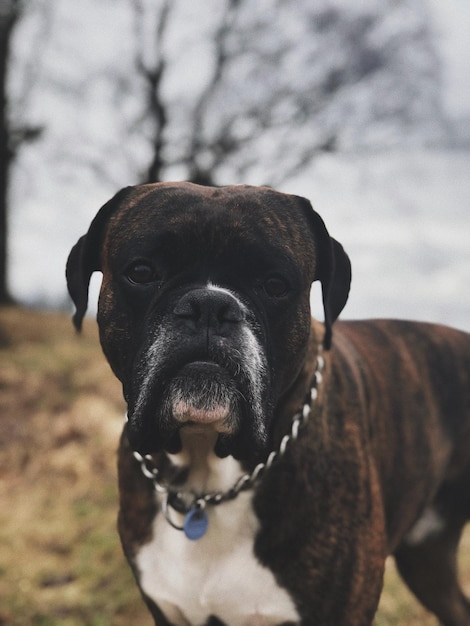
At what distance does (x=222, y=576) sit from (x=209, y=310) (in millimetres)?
894

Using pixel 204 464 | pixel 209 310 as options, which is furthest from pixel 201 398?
pixel 204 464

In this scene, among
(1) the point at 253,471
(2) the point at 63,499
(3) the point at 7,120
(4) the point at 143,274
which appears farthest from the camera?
(3) the point at 7,120

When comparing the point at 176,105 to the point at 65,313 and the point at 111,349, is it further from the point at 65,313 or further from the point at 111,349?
the point at 111,349

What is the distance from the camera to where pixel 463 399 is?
3.26 m

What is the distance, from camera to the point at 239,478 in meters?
2.34

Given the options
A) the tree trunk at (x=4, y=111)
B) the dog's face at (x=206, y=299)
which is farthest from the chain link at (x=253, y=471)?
the tree trunk at (x=4, y=111)

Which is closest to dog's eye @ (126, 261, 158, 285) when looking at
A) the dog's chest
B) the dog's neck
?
the dog's neck

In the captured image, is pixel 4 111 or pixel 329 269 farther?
pixel 4 111

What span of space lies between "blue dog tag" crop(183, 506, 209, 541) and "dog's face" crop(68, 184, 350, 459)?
0.29 m

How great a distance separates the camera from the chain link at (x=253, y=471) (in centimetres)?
229

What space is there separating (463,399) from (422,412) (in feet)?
0.99

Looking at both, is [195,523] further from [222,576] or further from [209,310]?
[209,310]

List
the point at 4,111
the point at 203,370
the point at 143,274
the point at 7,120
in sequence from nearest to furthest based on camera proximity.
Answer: the point at 203,370 → the point at 143,274 → the point at 7,120 → the point at 4,111

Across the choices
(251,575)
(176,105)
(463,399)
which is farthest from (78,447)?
(176,105)
